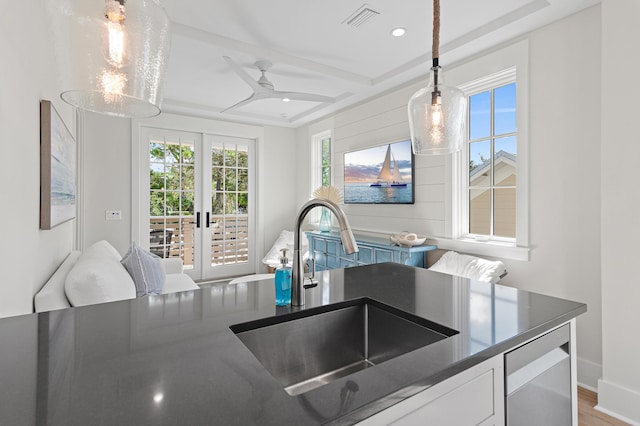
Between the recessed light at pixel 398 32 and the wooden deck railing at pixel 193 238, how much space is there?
11.8ft

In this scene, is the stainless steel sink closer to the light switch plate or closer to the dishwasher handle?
the dishwasher handle

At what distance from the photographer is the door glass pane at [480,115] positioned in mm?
2898

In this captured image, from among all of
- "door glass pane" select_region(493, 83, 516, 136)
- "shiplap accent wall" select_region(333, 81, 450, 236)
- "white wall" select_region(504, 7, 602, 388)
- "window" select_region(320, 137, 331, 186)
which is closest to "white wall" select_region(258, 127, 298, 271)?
"window" select_region(320, 137, 331, 186)

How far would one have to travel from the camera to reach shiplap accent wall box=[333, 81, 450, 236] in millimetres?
3250

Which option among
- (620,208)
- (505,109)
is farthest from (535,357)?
(505,109)

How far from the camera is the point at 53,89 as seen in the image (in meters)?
2.11

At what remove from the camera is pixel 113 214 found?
14.2 feet

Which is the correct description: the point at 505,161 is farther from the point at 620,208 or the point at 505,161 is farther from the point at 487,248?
the point at 620,208

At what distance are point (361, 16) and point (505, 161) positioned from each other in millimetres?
1648

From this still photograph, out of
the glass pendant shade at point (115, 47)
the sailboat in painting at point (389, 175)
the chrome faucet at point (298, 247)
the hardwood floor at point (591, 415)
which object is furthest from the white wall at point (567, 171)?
the glass pendant shade at point (115, 47)

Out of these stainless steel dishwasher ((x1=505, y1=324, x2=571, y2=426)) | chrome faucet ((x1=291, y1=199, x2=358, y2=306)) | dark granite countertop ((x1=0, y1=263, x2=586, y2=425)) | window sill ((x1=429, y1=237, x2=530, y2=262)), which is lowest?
stainless steel dishwasher ((x1=505, y1=324, x2=571, y2=426))

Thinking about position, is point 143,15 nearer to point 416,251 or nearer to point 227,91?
point 416,251

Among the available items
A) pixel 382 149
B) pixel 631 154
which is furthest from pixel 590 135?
pixel 382 149

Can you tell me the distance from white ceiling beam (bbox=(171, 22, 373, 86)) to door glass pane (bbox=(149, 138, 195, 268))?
2.42 metres
